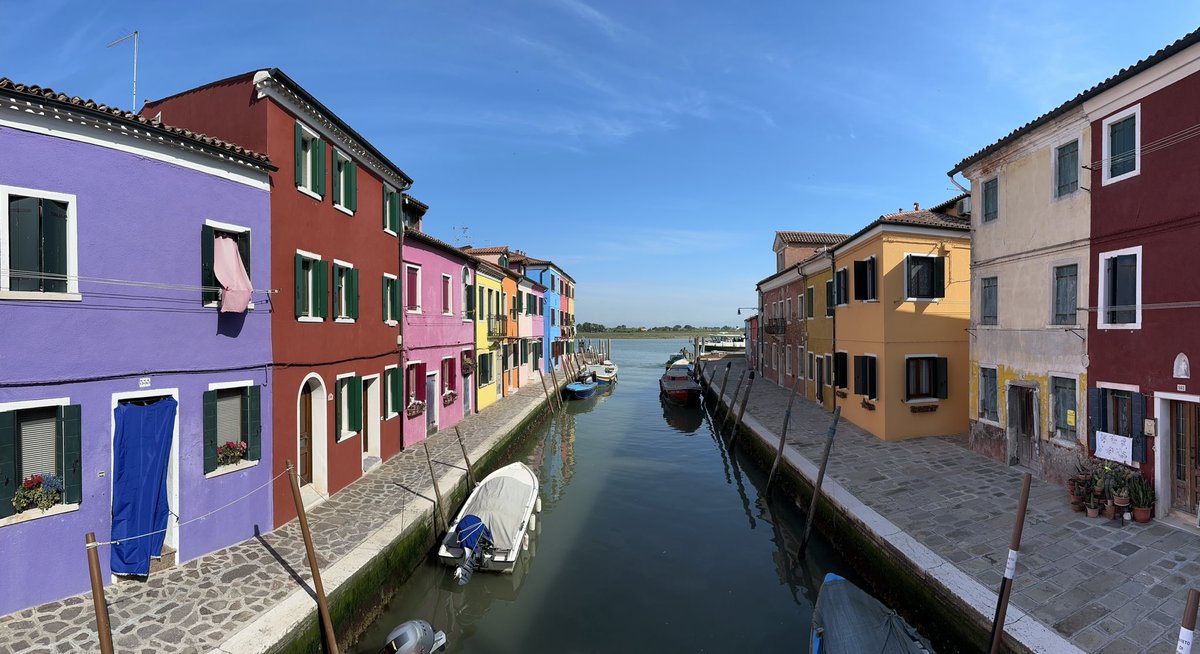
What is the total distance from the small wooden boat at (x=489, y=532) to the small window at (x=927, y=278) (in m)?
11.9

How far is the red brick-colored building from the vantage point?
9141 millimetres

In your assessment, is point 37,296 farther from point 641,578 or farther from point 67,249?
point 641,578

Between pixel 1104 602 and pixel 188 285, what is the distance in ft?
42.5

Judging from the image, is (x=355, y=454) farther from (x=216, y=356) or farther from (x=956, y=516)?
(x=956, y=516)

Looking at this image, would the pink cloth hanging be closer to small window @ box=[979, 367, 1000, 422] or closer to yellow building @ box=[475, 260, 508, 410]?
yellow building @ box=[475, 260, 508, 410]

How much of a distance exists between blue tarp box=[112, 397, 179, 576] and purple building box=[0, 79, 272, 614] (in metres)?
0.02

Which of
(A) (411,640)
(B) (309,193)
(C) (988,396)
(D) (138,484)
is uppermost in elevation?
(B) (309,193)

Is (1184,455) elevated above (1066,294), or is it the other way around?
(1066,294)

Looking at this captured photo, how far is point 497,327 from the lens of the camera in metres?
24.8

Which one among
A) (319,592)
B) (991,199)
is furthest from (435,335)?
(991,199)

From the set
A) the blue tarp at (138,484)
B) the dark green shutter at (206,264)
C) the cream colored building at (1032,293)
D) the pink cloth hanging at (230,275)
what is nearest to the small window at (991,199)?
the cream colored building at (1032,293)

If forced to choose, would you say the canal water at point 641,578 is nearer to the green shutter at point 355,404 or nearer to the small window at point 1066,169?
the green shutter at point 355,404

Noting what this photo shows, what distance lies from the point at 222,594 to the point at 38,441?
9.64 ft

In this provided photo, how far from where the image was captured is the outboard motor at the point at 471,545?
9.35 m
